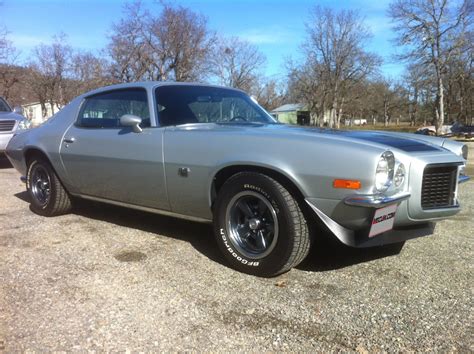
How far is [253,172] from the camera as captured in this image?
323 centimetres

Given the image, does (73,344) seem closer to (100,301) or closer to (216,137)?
(100,301)

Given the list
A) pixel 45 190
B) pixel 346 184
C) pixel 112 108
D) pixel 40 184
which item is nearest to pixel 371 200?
pixel 346 184

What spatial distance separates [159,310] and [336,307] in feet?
3.56

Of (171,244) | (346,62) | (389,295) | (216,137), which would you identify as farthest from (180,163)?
(346,62)

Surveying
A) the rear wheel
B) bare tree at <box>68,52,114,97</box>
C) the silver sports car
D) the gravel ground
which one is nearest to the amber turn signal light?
the silver sports car

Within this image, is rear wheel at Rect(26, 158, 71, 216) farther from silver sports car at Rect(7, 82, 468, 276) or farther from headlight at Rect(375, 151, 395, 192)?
headlight at Rect(375, 151, 395, 192)

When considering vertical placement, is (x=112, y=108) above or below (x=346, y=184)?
above

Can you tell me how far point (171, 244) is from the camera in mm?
4023

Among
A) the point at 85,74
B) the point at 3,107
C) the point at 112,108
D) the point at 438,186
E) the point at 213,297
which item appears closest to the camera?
the point at 213,297

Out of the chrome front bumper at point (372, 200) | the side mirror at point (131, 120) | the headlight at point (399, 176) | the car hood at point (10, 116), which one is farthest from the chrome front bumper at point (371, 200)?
the car hood at point (10, 116)

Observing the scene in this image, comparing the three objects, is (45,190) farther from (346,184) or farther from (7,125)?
(7,125)

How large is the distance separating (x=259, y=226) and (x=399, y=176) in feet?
3.41

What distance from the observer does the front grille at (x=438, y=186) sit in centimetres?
311

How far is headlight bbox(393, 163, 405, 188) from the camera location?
2.93 meters
